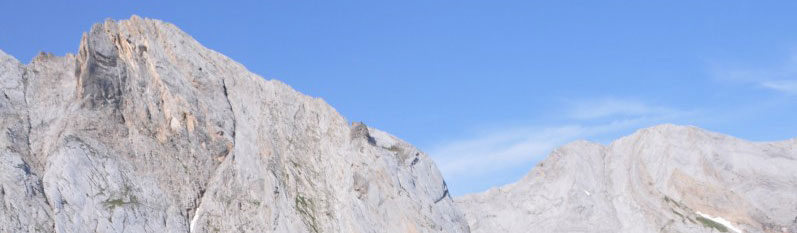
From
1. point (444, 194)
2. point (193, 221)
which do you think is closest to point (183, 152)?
point (193, 221)

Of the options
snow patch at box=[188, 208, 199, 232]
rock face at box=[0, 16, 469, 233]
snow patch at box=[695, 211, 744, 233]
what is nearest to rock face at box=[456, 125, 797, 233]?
snow patch at box=[695, 211, 744, 233]

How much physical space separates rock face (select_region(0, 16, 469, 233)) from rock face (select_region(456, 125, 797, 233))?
11.7 meters

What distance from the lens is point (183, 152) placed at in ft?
325

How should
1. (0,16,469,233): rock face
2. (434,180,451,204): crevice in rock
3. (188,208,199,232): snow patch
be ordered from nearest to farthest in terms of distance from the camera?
1. (0,16,469,233): rock face
2. (188,208,199,232): snow patch
3. (434,180,451,204): crevice in rock

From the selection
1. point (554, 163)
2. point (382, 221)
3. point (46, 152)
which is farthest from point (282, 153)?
point (554, 163)

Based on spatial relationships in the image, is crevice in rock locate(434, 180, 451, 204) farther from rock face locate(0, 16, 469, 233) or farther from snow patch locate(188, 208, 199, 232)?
snow patch locate(188, 208, 199, 232)

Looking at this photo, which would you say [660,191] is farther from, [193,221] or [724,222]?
[193,221]

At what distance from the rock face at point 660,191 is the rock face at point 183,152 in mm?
11672

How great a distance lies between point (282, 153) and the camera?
334ft

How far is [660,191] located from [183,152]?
42847 mm

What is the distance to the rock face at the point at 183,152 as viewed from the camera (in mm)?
92688

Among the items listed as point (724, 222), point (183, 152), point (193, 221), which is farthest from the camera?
point (724, 222)

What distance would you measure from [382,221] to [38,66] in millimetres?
30100

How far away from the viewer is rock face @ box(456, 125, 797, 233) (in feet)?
366
